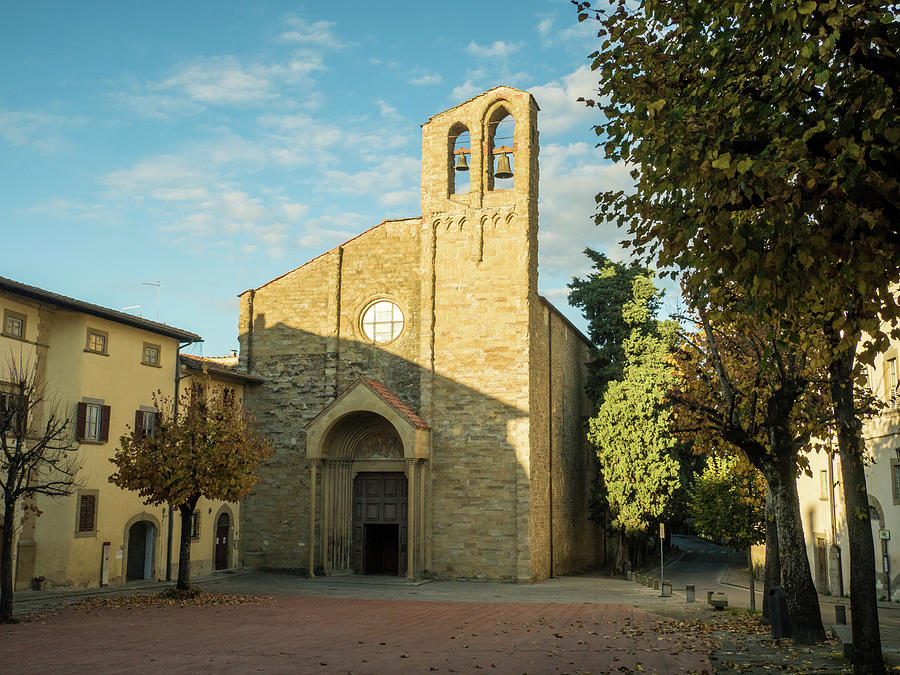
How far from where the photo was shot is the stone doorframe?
27.7 m

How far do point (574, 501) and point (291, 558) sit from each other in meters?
12.4

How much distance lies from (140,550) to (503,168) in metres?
17.9

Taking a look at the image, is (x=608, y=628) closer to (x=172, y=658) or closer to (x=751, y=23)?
(x=172, y=658)

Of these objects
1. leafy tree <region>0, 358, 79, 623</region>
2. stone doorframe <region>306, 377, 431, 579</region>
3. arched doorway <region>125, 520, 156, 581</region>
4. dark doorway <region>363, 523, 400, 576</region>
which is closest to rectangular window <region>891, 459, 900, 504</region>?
stone doorframe <region>306, 377, 431, 579</region>

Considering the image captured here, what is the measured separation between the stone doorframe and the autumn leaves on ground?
23.1ft

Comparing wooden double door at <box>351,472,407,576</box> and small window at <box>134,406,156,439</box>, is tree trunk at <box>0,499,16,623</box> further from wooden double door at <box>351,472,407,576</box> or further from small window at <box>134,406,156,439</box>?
wooden double door at <box>351,472,407,576</box>

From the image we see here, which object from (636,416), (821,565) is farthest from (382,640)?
(636,416)

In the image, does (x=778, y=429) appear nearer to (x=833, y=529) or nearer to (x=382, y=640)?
(x=382, y=640)

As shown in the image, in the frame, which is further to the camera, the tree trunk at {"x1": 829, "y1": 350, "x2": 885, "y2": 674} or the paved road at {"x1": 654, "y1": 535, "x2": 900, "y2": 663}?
the paved road at {"x1": 654, "y1": 535, "x2": 900, "y2": 663}

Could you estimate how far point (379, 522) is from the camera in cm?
2967

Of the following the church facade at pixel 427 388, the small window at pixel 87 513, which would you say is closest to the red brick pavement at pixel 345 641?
the small window at pixel 87 513

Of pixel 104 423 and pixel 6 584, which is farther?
pixel 104 423

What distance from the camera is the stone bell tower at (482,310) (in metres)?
27.9

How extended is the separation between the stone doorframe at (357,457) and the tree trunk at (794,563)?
14876 mm
